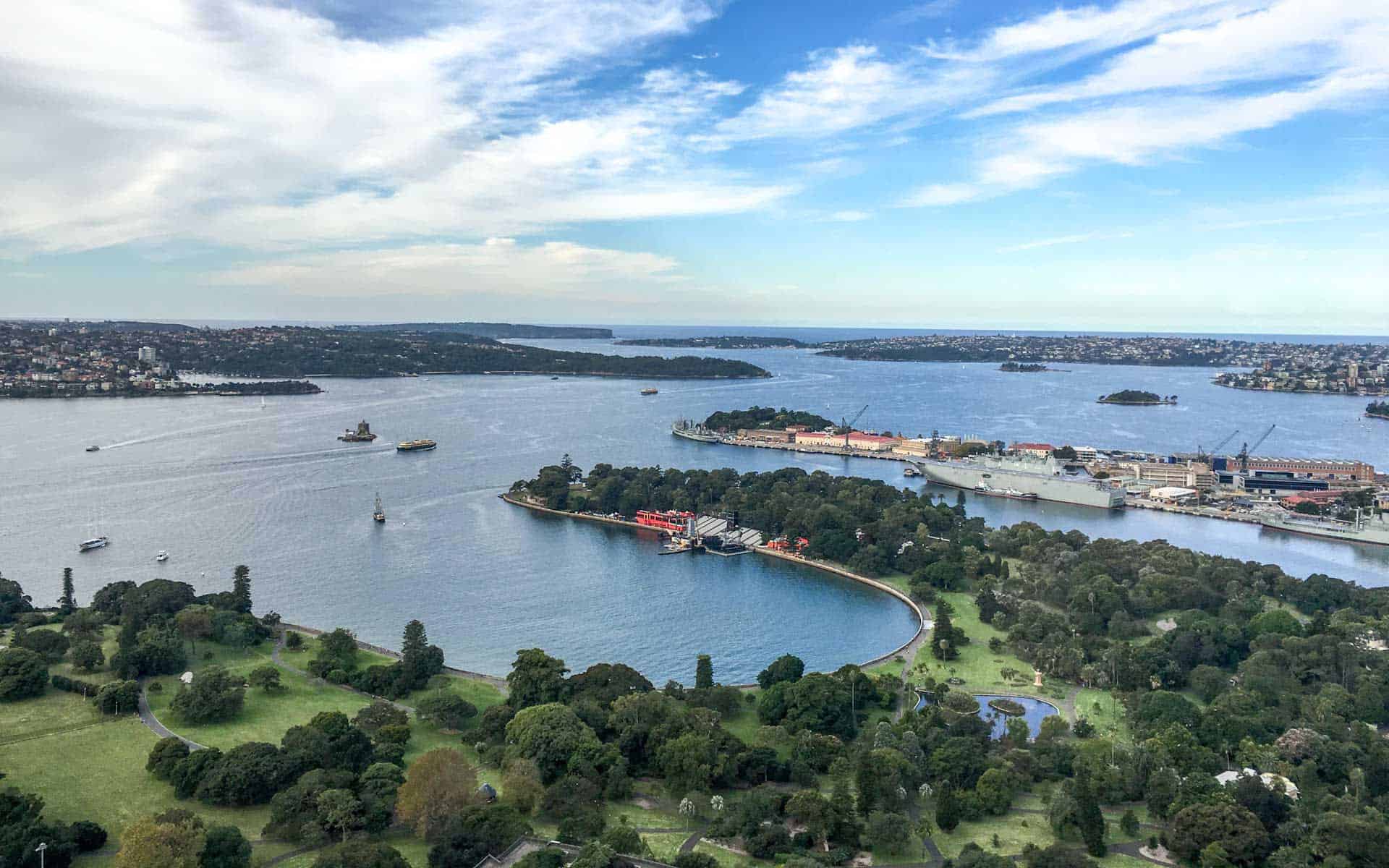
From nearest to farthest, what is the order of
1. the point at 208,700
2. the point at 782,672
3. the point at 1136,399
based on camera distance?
the point at 208,700 → the point at 782,672 → the point at 1136,399

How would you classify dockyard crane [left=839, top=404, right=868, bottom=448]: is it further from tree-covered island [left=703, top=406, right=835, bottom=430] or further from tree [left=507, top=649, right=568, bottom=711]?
tree [left=507, top=649, right=568, bottom=711]

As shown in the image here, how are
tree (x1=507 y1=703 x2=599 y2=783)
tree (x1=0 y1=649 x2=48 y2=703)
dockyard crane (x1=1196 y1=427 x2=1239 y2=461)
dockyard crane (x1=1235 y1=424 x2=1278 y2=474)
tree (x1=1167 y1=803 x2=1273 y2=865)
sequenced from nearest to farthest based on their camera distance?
tree (x1=1167 y1=803 x2=1273 y2=865) < tree (x1=507 y1=703 x2=599 y2=783) < tree (x1=0 y1=649 x2=48 y2=703) < dockyard crane (x1=1235 y1=424 x2=1278 y2=474) < dockyard crane (x1=1196 y1=427 x2=1239 y2=461)

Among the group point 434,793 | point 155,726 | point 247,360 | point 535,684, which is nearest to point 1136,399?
point 535,684

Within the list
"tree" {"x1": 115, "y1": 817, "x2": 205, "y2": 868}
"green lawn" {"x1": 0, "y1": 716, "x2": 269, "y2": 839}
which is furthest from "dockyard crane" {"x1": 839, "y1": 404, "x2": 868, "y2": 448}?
"tree" {"x1": 115, "y1": 817, "x2": 205, "y2": 868}

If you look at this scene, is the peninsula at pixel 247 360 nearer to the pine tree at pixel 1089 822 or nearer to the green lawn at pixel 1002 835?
the green lawn at pixel 1002 835

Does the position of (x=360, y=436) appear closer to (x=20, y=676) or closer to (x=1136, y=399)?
(x=20, y=676)

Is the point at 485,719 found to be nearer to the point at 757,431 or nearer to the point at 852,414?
the point at 757,431

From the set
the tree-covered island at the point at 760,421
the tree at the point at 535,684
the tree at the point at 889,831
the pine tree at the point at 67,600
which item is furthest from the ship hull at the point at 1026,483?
the pine tree at the point at 67,600

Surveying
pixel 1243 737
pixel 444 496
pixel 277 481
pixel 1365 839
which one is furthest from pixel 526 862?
pixel 277 481
